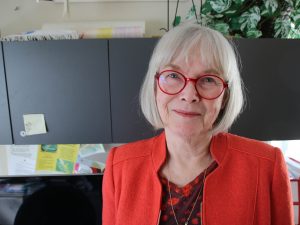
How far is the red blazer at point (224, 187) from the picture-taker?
721 millimetres

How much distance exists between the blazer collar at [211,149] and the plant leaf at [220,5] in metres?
0.52

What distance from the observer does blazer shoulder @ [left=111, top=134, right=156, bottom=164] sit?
0.84 m

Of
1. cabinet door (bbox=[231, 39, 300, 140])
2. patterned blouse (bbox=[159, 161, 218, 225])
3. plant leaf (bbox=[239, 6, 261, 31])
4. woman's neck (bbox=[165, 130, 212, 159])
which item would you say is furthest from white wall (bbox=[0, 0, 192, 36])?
patterned blouse (bbox=[159, 161, 218, 225])

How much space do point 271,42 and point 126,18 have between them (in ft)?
2.48

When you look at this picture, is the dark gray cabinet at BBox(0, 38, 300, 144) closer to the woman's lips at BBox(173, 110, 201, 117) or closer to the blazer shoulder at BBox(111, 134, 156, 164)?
the blazer shoulder at BBox(111, 134, 156, 164)

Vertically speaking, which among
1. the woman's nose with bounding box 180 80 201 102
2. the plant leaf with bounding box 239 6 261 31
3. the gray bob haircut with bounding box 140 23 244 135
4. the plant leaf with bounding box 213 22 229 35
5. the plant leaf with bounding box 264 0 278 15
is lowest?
the woman's nose with bounding box 180 80 201 102

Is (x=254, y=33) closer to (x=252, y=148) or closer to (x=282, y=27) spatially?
(x=282, y=27)

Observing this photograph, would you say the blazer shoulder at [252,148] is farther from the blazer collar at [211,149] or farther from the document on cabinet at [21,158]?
the document on cabinet at [21,158]

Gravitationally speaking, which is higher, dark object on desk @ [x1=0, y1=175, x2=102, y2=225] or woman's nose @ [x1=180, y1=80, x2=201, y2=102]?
woman's nose @ [x1=180, y1=80, x2=201, y2=102]

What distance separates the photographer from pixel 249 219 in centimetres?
71

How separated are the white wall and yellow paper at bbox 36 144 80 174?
2.38 ft

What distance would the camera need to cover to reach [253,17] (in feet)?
3.18

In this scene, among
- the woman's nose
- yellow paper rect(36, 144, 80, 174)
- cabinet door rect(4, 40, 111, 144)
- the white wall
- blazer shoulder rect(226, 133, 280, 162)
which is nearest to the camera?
the woman's nose

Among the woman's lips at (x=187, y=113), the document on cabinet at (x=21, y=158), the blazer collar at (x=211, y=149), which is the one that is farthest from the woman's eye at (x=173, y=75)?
the document on cabinet at (x=21, y=158)
